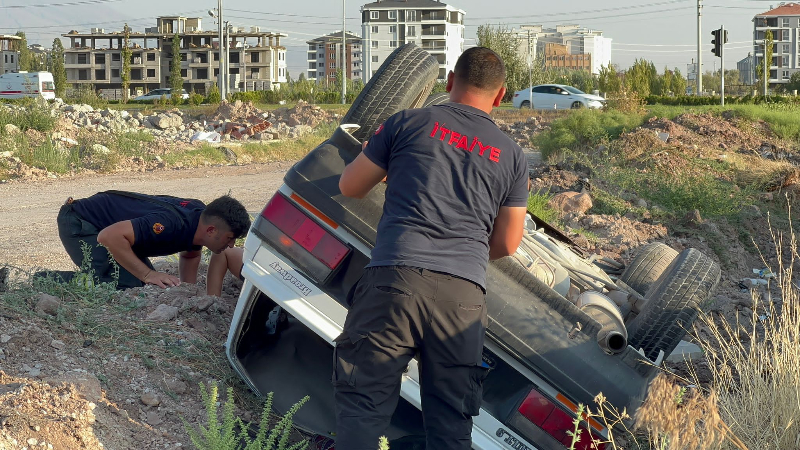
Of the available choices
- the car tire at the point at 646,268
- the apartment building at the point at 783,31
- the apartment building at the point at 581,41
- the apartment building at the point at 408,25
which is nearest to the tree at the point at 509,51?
the apartment building at the point at 408,25

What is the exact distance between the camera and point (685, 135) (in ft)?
58.7

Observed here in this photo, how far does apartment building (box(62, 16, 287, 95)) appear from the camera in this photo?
101806mm

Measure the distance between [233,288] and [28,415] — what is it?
2414mm

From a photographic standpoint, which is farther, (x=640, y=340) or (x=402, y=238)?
(x=640, y=340)

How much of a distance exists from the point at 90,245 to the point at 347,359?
300 centimetres

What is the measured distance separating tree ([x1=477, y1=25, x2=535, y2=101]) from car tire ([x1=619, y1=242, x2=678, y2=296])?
159 ft

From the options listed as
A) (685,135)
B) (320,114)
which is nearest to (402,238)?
(685,135)

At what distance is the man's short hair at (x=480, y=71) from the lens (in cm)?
332

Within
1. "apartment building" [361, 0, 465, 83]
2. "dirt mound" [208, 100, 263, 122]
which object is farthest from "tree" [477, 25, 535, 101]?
"apartment building" [361, 0, 465, 83]

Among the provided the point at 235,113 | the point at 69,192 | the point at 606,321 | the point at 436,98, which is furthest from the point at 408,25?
the point at 606,321

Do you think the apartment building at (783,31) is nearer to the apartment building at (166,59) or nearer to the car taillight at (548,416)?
the apartment building at (166,59)

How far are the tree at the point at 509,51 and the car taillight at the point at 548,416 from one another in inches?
2001

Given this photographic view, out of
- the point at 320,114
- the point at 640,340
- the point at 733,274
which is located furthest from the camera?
the point at 320,114

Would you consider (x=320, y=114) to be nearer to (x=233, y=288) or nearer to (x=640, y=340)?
(x=233, y=288)
